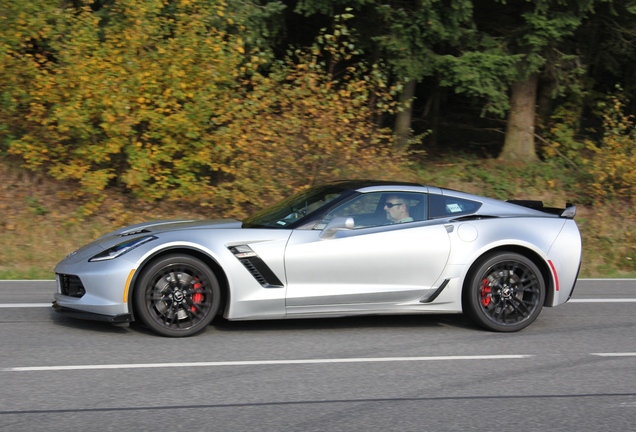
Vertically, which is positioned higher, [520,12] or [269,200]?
[520,12]

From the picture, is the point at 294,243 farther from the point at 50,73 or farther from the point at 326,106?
the point at 50,73

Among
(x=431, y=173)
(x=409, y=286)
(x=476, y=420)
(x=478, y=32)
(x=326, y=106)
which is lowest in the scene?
(x=476, y=420)

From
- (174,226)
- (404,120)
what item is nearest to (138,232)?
(174,226)

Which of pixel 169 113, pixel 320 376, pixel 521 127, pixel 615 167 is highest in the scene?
pixel 169 113

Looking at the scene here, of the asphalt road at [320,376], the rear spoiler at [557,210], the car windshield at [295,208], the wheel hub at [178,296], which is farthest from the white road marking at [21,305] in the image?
the rear spoiler at [557,210]

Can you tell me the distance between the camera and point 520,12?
15438mm

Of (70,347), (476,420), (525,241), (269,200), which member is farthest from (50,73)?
(476,420)

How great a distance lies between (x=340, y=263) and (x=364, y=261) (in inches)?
9.0

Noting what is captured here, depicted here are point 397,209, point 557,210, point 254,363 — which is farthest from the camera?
point 557,210

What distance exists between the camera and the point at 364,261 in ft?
23.7

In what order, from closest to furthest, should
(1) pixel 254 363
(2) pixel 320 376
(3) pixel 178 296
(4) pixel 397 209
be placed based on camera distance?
1. (2) pixel 320 376
2. (1) pixel 254 363
3. (3) pixel 178 296
4. (4) pixel 397 209

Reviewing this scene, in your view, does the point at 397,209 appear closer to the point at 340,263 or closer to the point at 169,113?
the point at 340,263

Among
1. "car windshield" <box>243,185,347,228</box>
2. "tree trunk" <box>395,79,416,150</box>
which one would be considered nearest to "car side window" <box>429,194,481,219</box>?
"car windshield" <box>243,185,347,228</box>

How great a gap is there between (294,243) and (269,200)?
22.6ft
